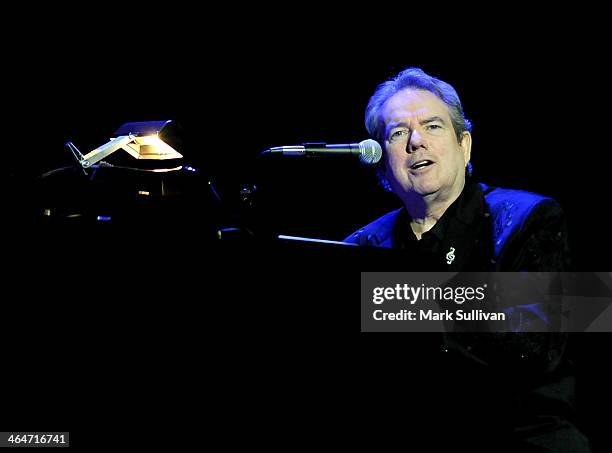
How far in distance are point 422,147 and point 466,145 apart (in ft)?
1.09

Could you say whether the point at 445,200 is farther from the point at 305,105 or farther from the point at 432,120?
the point at 305,105

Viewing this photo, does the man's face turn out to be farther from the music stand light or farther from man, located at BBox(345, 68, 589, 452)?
the music stand light

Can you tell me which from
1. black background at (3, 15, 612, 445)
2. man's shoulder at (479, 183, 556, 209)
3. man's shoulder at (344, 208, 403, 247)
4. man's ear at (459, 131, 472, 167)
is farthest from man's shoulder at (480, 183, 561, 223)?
black background at (3, 15, 612, 445)

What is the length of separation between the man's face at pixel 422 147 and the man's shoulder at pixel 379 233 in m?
0.23

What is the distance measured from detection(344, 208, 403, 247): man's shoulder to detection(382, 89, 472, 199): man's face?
0.23 m

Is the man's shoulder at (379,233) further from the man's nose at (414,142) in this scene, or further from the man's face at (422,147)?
the man's nose at (414,142)

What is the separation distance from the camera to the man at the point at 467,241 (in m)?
1.26

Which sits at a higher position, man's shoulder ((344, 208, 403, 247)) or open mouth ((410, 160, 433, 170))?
open mouth ((410, 160, 433, 170))

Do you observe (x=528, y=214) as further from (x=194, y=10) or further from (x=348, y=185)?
(x=194, y=10)

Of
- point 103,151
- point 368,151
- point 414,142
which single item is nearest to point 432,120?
point 414,142

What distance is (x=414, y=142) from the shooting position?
107 inches

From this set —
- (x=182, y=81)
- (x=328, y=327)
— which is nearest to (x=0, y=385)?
(x=328, y=327)

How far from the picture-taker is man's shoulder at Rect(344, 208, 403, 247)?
2.95 m

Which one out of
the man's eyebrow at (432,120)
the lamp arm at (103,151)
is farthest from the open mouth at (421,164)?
the lamp arm at (103,151)
